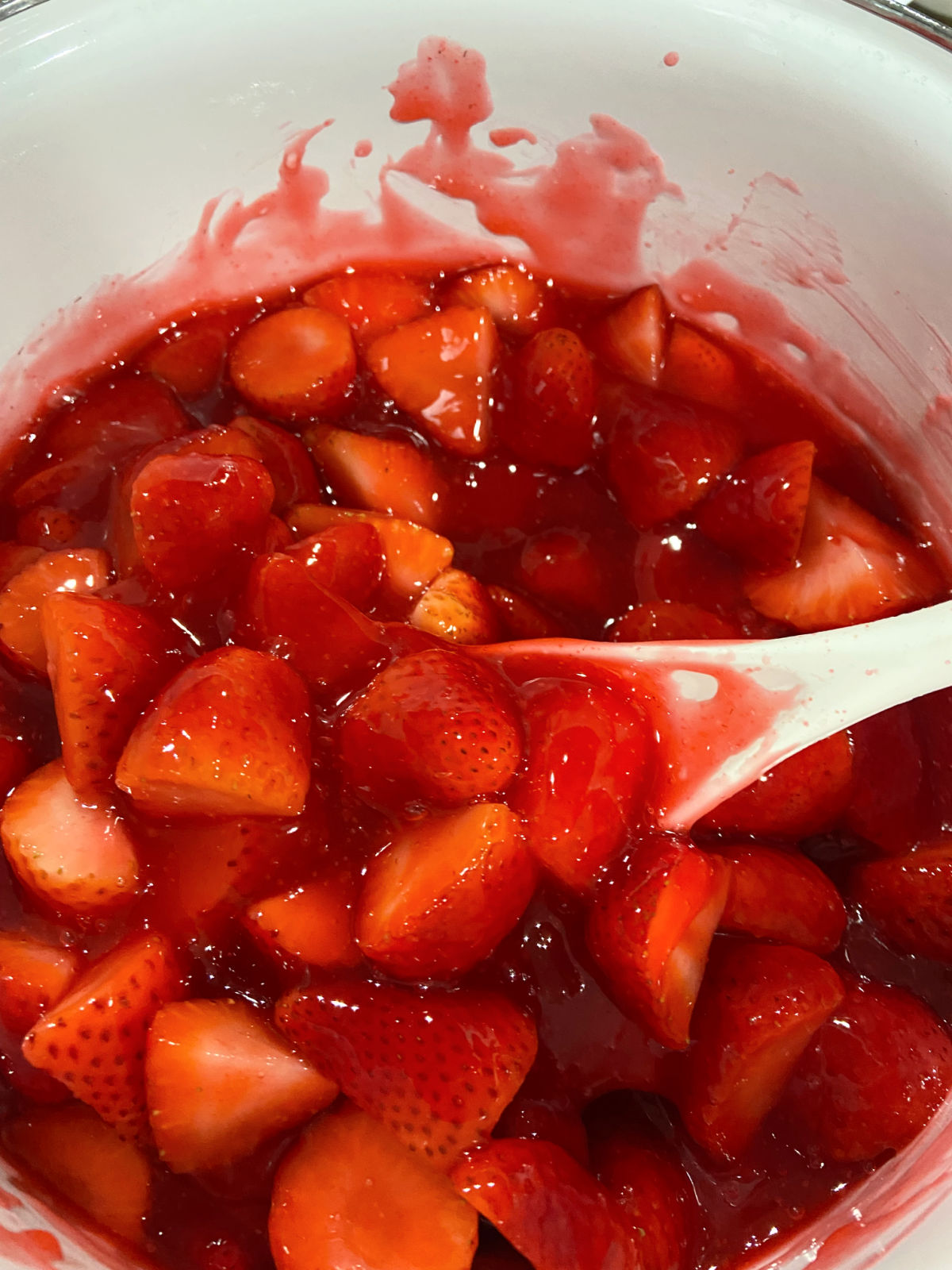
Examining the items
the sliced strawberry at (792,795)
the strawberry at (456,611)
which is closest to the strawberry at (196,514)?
the strawberry at (456,611)

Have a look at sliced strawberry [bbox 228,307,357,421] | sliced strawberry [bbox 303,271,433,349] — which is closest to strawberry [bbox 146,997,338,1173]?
sliced strawberry [bbox 228,307,357,421]

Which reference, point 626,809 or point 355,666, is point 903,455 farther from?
point 355,666

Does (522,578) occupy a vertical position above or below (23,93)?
below

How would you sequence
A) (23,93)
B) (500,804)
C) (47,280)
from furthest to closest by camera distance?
(47,280)
(23,93)
(500,804)

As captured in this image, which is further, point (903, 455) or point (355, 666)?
point (903, 455)

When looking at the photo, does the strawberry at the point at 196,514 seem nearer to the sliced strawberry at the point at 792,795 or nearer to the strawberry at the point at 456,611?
the strawberry at the point at 456,611

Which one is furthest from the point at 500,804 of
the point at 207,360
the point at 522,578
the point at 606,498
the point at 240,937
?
the point at 207,360

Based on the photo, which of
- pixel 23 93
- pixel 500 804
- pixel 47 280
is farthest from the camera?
pixel 47 280
